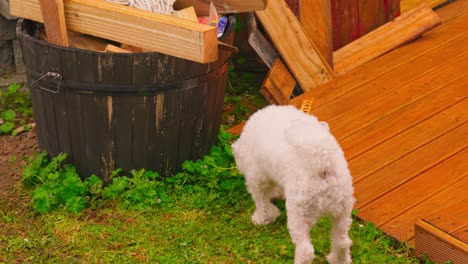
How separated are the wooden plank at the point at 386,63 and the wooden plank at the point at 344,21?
322 mm

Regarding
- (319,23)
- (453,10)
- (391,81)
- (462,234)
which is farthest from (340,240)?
(453,10)

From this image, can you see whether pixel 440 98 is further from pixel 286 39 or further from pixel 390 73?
pixel 286 39

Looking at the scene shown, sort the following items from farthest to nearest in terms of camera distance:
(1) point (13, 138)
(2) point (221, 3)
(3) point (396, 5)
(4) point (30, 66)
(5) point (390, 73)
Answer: (3) point (396, 5) < (5) point (390, 73) < (1) point (13, 138) < (2) point (221, 3) < (4) point (30, 66)

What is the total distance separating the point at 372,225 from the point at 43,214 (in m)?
2.02

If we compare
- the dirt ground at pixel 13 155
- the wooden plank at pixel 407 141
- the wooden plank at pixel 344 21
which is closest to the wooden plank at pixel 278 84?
the wooden plank at pixel 344 21

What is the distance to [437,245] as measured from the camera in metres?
4.12

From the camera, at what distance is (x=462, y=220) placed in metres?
4.33

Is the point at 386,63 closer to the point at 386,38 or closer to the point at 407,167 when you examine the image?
the point at 386,38

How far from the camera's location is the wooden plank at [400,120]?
17.7 feet

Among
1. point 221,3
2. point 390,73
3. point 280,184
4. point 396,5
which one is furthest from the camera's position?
point 396,5

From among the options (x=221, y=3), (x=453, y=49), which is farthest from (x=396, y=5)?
(x=221, y=3)

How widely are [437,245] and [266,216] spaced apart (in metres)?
1.02

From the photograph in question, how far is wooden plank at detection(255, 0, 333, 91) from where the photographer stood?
6074mm

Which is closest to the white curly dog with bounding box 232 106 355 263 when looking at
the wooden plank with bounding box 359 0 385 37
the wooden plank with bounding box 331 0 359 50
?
the wooden plank with bounding box 331 0 359 50
